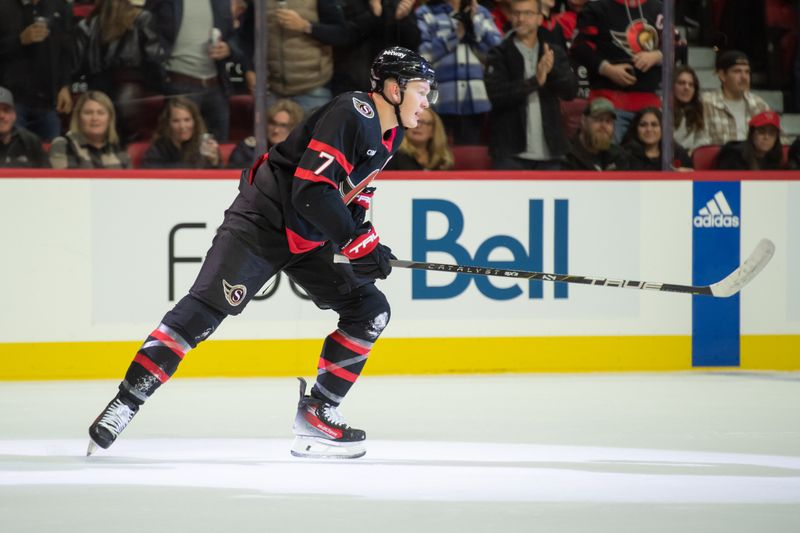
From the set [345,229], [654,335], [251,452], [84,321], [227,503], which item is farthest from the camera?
[654,335]

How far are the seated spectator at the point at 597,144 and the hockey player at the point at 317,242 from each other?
2.00 meters

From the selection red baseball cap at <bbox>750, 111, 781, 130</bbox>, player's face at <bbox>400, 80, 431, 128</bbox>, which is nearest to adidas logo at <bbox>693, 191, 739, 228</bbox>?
red baseball cap at <bbox>750, 111, 781, 130</bbox>

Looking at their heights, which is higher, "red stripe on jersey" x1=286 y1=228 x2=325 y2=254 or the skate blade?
"red stripe on jersey" x1=286 y1=228 x2=325 y2=254

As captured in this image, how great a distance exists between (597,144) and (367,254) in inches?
89.9

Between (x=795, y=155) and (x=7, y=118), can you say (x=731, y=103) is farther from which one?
(x=7, y=118)

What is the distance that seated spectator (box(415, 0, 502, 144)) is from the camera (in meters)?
5.43

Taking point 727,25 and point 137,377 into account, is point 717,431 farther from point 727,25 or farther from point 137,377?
point 727,25

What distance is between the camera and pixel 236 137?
5.25 metres

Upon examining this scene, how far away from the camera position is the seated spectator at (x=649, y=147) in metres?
5.49

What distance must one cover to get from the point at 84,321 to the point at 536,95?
82.2 inches

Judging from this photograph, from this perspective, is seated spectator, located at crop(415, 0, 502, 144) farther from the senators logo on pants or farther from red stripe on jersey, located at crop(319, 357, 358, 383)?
the senators logo on pants

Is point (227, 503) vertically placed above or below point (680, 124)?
below

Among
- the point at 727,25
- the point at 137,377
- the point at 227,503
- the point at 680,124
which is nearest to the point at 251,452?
the point at 137,377

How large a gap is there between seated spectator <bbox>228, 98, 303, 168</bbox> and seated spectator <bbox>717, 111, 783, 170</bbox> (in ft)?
6.14
